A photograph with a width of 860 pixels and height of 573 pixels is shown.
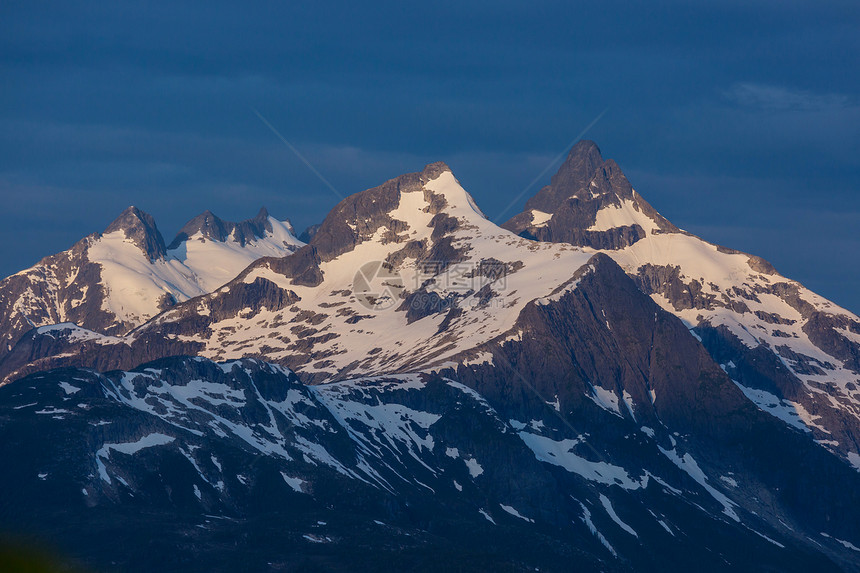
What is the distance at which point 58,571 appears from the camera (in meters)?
22.1

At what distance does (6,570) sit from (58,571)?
2.60 ft

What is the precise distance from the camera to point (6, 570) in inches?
867
